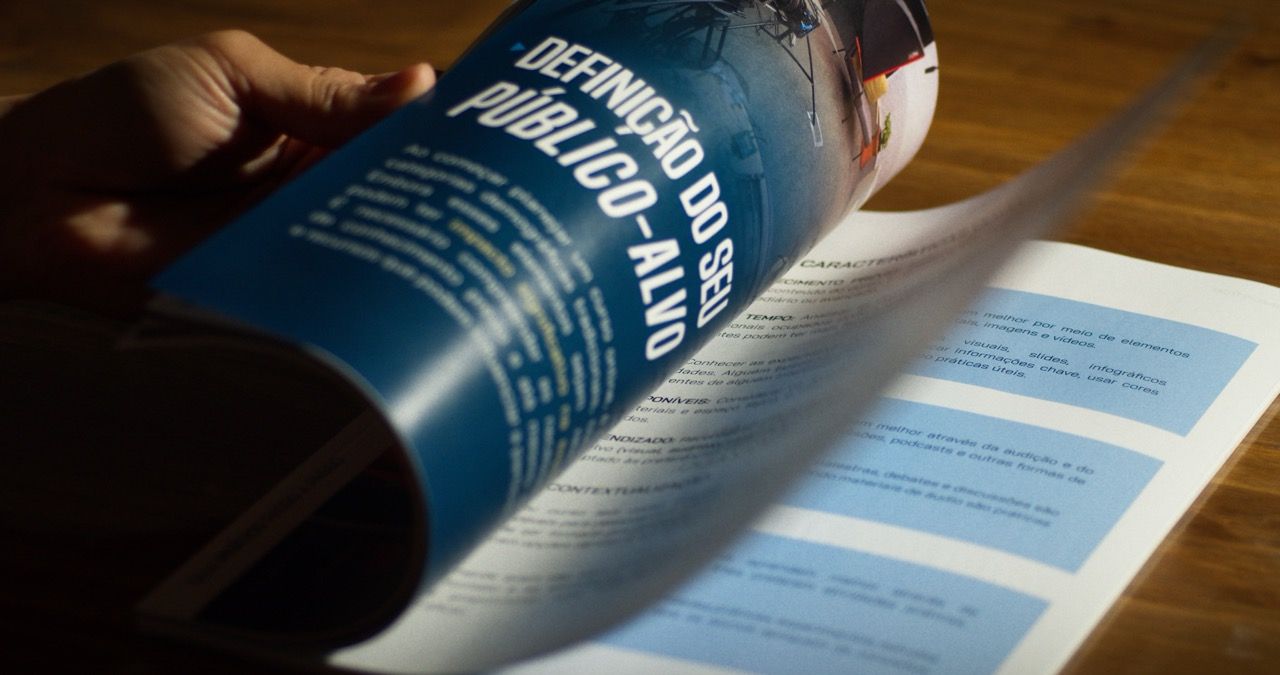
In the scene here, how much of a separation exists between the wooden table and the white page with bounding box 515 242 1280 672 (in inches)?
0.7

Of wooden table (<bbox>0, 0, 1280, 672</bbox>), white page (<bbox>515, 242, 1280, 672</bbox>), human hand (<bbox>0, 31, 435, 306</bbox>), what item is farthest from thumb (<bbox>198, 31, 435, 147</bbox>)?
white page (<bbox>515, 242, 1280, 672</bbox>)

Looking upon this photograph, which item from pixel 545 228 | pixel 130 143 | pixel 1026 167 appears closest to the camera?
pixel 545 228

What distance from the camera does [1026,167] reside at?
25.9 inches

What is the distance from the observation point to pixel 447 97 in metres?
0.41

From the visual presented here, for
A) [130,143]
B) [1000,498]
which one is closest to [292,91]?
[130,143]

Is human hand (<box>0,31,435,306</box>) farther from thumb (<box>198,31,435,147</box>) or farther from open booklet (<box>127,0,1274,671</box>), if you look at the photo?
open booklet (<box>127,0,1274,671</box>)

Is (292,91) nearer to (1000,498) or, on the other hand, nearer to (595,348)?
(595,348)

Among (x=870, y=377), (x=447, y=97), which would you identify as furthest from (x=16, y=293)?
(x=870, y=377)

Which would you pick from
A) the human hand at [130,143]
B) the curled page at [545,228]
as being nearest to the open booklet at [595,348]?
the curled page at [545,228]

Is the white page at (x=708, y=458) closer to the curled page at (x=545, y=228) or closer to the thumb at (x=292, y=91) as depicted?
the curled page at (x=545, y=228)

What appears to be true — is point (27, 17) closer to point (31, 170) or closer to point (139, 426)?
point (31, 170)

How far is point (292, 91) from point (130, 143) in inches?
2.5

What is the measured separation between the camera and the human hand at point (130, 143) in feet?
1.61

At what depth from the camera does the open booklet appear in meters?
0.34
